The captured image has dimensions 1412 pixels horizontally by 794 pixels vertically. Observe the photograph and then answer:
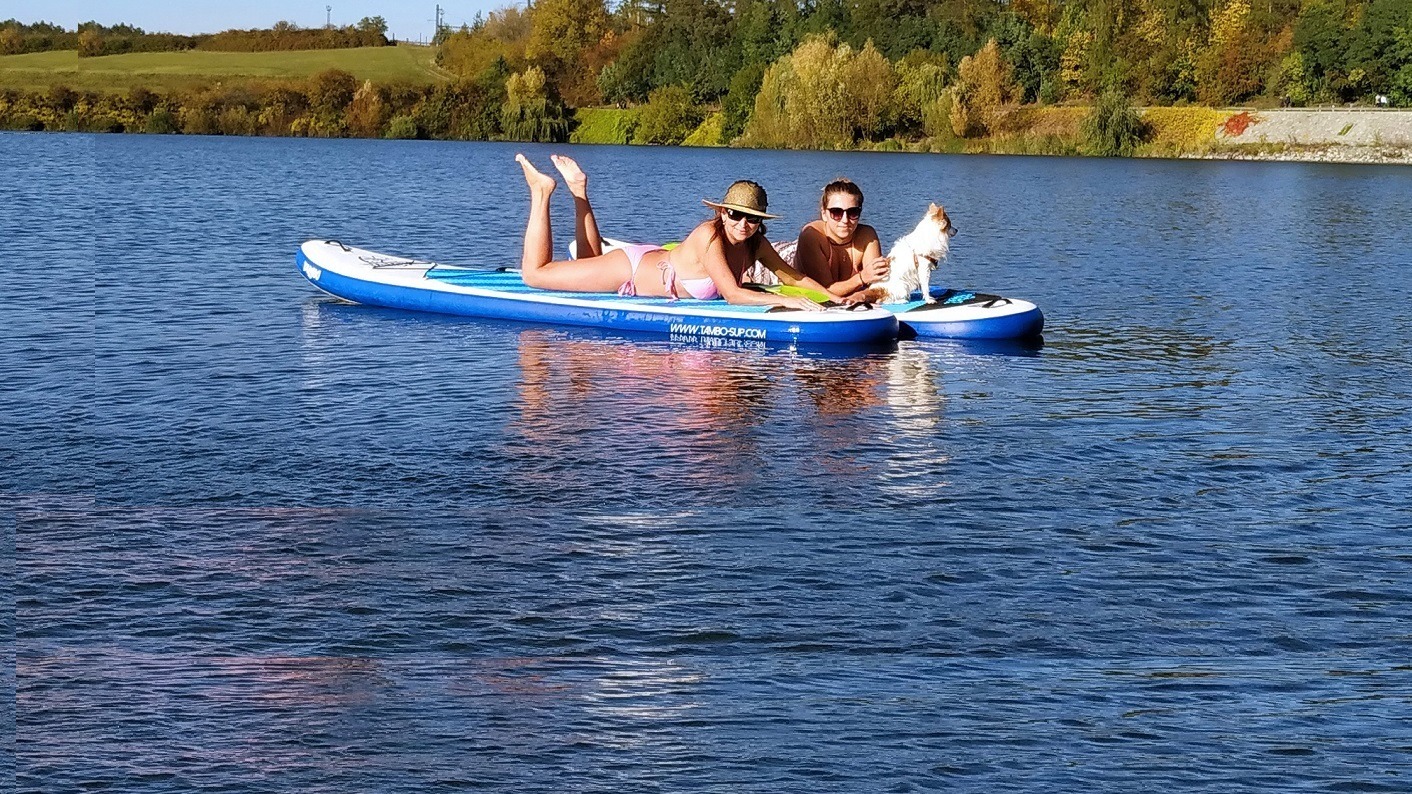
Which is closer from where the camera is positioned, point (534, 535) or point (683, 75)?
point (534, 535)

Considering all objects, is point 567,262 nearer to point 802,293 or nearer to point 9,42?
point 802,293

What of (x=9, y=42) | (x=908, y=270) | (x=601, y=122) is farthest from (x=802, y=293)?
(x=601, y=122)

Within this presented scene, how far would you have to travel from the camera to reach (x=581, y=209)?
57.8 feet

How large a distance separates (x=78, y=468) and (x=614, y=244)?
31.1 ft

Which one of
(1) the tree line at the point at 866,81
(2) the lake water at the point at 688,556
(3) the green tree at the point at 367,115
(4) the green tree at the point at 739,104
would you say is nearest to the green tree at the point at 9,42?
(2) the lake water at the point at 688,556

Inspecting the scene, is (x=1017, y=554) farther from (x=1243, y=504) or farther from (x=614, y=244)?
(x=614, y=244)

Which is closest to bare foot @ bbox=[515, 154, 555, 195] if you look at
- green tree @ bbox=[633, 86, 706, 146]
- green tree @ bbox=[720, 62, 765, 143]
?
green tree @ bbox=[720, 62, 765, 143]

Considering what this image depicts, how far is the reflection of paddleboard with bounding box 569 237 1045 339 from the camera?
17.5 metres

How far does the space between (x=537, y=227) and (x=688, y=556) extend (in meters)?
9.09

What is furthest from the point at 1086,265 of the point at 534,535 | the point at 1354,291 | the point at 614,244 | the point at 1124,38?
the point at 1124,38

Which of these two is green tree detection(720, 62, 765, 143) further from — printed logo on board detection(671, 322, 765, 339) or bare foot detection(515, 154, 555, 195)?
printed logo on board detection(671, 322, 765, 339)

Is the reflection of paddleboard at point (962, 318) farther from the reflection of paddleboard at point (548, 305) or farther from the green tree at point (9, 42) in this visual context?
the green tree at point (9, 42)

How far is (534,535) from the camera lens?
9.51 metres

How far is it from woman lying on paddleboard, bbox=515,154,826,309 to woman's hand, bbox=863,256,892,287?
0.49 m
